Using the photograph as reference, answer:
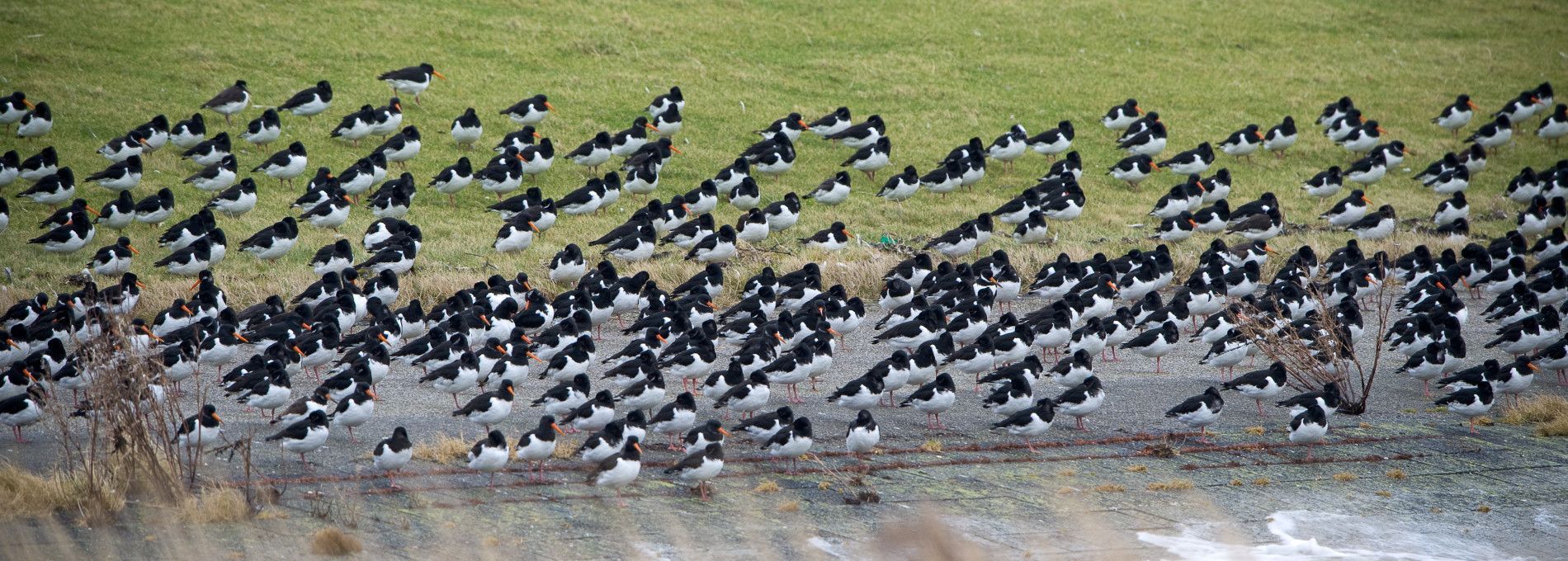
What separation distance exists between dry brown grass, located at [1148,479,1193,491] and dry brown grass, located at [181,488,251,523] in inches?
362

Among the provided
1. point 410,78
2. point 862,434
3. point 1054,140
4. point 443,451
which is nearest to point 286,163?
point 410,78

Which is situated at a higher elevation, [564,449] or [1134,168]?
[1134,168]

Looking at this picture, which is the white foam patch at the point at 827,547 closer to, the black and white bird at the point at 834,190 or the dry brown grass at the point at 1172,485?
the dry brown grass at the point at 1172,485

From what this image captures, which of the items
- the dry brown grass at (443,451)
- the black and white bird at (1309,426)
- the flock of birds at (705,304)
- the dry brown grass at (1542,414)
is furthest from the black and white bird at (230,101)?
the dry brown grass at (1542,414)

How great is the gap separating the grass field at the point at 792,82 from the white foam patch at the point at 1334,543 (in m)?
12.1

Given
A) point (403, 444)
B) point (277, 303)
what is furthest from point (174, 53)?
point (403, 444)

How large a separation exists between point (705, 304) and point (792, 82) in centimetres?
1888

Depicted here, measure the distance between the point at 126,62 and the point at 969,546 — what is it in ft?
102

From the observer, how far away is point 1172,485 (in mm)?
15078

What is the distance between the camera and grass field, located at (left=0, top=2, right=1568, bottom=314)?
28.7m

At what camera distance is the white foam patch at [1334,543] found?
523 inches

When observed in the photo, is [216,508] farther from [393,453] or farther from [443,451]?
[443,451]

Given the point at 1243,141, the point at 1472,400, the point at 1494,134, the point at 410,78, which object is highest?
the point at 1494,134

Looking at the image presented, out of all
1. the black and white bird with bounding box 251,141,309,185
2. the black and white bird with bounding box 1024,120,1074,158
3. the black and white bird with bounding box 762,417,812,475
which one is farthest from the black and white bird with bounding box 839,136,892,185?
the black and white bird with bounding box 762,417,812,475
